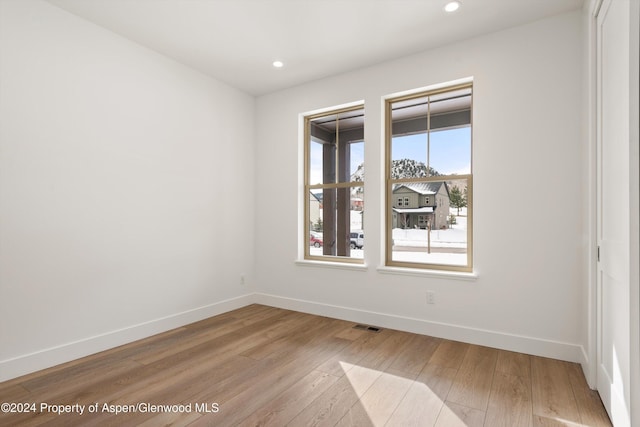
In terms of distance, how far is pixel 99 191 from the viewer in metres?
2.94

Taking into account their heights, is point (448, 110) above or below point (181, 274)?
above

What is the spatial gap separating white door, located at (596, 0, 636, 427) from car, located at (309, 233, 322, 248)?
2.76 m

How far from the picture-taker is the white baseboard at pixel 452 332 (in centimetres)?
273

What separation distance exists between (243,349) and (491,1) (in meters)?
3.48

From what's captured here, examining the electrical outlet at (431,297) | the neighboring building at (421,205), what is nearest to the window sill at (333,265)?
the neighboring building at (421,205)

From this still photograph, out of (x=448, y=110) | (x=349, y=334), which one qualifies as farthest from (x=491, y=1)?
(x=349, y=334)

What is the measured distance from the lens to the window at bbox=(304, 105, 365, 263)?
3979mm

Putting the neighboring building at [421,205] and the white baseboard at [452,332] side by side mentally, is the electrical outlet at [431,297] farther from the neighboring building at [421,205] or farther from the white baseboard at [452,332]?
the neighboring building at [421,205]

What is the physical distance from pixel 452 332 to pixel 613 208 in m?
1.79

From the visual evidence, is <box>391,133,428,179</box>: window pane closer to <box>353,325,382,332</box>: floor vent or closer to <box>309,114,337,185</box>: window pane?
<box>309,114,337,185</box>: window pane

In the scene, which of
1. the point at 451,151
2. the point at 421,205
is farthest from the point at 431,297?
the point at 451,151

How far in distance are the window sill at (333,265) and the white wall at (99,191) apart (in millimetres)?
945

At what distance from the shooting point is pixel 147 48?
3.34 meters

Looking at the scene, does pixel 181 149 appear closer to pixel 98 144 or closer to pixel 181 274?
pixel 98 144
